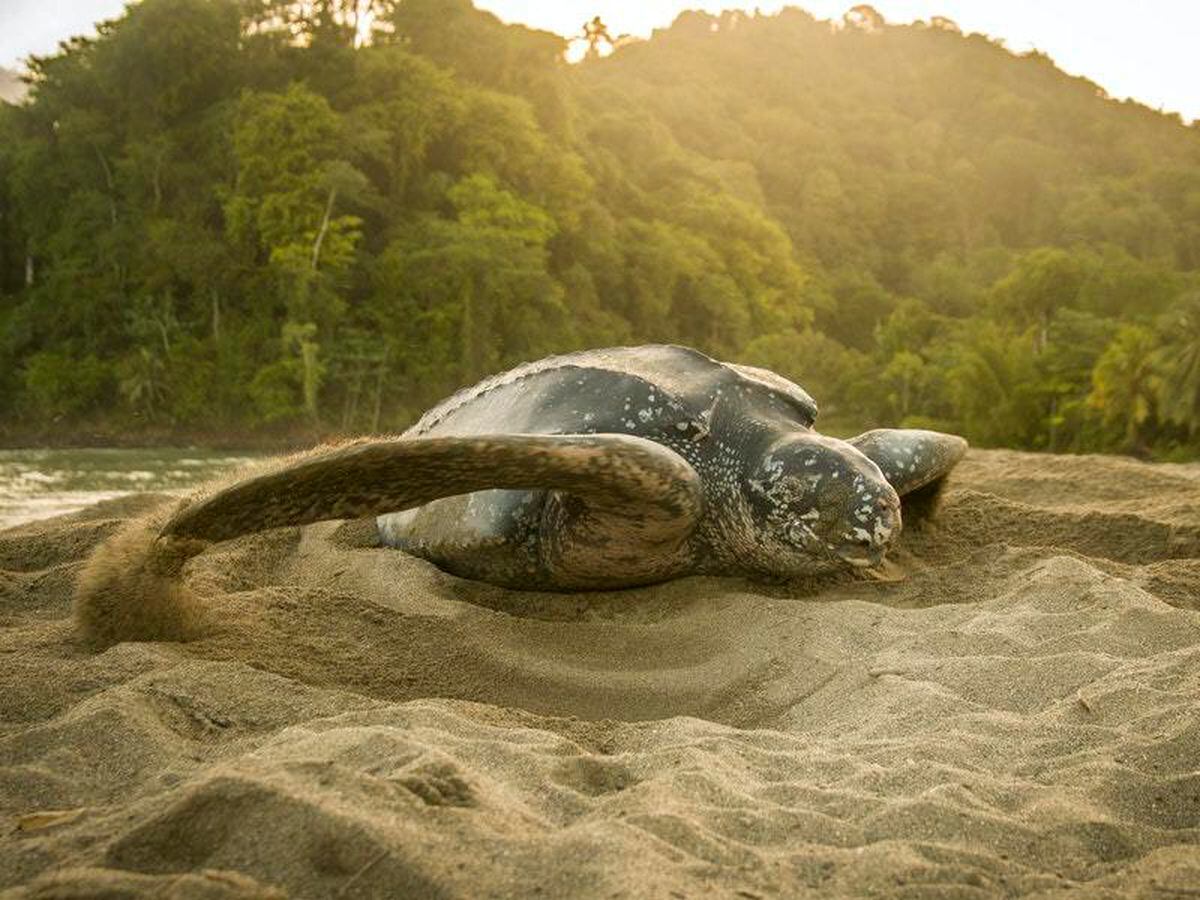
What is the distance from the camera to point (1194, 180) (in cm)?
5491

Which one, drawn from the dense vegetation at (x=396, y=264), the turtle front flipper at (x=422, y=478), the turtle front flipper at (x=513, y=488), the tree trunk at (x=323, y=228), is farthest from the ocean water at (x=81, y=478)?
the tree trunk at (x=323, y=228)

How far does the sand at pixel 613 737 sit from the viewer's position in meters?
1.23

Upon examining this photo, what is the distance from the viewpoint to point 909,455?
360cm

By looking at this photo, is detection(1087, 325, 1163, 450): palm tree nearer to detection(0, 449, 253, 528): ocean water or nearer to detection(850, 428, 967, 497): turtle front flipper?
detection(0, 449, 253, 528): ocean water

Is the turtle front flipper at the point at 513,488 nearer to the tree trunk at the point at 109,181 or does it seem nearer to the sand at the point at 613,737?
the sand at the point at 613,737

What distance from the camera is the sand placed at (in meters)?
1.23

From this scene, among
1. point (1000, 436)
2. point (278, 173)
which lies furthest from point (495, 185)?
point (1000, 436)

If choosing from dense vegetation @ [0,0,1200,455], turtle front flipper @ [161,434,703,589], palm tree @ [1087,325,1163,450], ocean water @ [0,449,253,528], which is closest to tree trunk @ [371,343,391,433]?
dense vegetation @ [0,0,1200,455]

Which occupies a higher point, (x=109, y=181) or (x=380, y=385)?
(x=109, y=181)

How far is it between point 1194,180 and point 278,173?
52476mm

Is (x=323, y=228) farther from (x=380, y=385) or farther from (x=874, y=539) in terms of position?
(x=874, y=539)

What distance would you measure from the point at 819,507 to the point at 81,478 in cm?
1012

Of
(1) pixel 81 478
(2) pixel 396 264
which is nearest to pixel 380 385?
(2) pixel 396 264

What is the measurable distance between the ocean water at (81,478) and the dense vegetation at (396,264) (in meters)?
8.06
